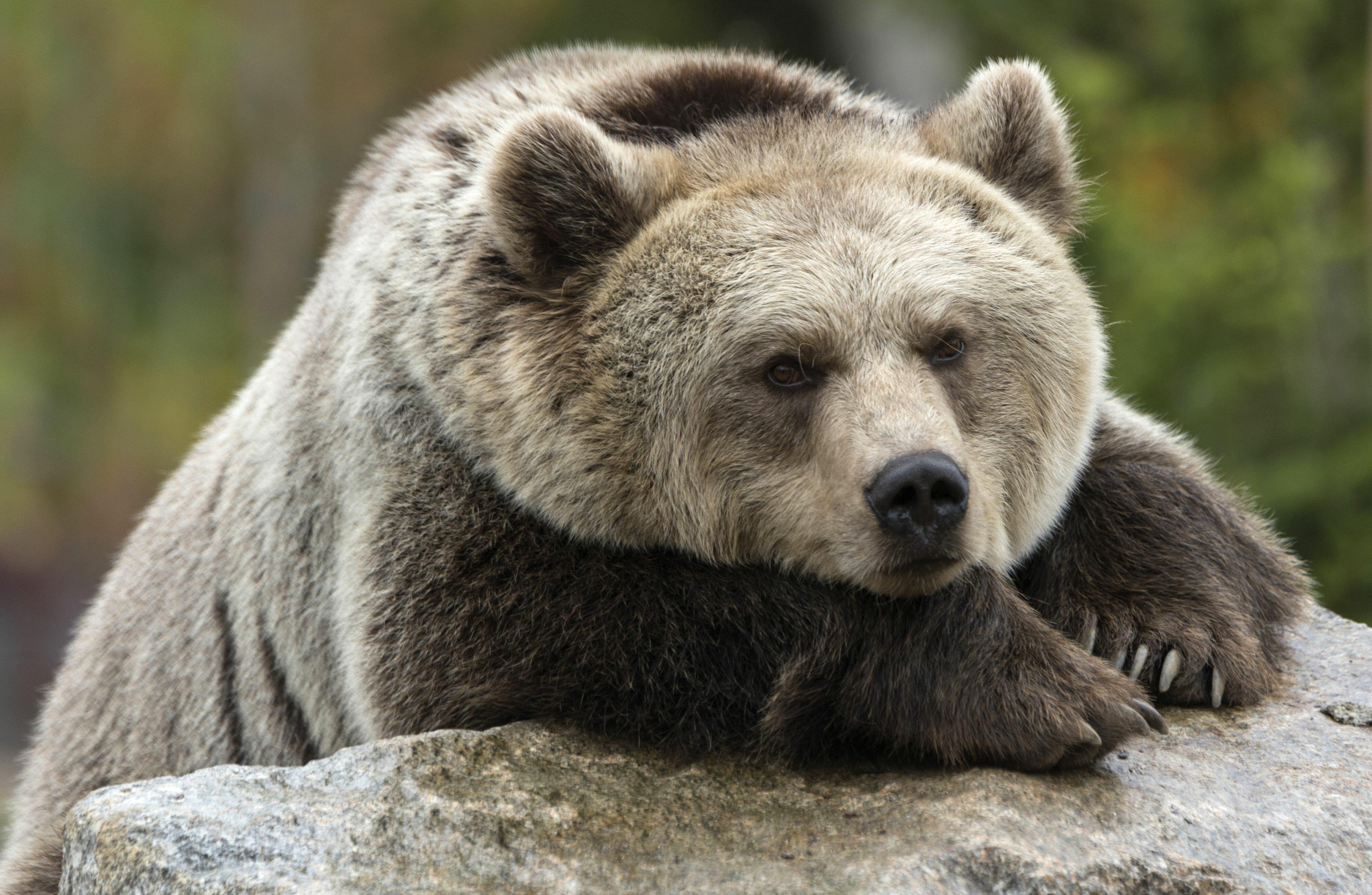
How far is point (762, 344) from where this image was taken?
4.80m

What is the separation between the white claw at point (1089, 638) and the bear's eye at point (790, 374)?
54.6 inches

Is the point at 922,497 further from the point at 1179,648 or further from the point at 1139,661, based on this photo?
the point at 1179,648

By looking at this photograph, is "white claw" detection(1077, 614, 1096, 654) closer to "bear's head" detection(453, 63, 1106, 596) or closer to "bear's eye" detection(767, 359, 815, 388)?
"bear's head" detection(453, 63, 1106, 596)

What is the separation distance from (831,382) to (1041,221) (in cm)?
141

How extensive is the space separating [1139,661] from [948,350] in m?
1.28

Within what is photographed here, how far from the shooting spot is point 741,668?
4.78 metres

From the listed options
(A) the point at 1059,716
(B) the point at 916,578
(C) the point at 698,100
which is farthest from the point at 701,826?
(C) the point at 698,100

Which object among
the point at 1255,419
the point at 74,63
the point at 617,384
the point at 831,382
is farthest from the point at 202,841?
the point at 74,63

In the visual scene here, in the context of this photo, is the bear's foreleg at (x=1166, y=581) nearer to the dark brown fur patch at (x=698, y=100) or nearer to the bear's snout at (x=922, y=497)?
the bear's snout at (x=922, y=497)

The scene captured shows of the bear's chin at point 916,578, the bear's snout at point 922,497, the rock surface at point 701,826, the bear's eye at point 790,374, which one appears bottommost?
the rock surface at point 701,826

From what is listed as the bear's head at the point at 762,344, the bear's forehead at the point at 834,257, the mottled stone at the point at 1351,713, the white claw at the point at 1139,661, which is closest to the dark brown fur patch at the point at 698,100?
the bear's head at the point at 762,344

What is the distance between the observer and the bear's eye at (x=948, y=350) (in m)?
4.88

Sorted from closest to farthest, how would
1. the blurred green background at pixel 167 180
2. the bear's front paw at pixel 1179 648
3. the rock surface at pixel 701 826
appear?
the rock surface at pixel 701 826 → the bear's front paw at pixel 1179 648 → the blurred green background at pixel 167 180

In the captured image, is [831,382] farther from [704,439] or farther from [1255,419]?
[1255,419]
